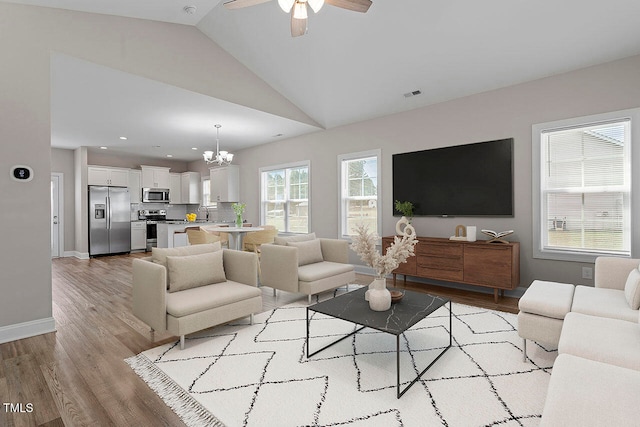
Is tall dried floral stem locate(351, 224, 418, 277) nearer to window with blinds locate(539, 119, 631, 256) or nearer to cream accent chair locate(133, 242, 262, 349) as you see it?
cream accent chair locate(133, 242, 262, 349)

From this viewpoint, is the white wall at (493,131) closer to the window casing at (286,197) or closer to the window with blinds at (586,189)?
the window with blinds at (586,189)

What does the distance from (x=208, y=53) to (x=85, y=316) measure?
3567 mm

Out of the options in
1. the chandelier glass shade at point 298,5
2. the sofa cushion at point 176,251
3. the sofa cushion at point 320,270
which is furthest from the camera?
the sofa cushion at point 320,270

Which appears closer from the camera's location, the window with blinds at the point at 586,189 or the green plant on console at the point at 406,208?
the window with blinds at the point at 586,189

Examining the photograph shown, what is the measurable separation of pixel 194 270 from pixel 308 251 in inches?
65.6

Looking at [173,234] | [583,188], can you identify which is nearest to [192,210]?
[173,234]

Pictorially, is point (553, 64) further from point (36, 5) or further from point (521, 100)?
point (36, 5)

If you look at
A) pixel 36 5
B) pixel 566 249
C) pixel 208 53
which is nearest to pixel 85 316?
pixel 36 5

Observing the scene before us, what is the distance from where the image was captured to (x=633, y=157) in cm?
347

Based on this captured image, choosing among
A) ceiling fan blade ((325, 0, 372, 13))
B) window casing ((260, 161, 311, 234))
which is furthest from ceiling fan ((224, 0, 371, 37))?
window casing ((260, 161, 311, 234))

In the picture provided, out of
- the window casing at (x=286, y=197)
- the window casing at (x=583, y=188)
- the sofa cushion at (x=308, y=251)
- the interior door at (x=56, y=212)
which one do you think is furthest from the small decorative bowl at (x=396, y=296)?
the interior door at (x=56, y=212)

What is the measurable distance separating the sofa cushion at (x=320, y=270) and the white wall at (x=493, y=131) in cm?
150

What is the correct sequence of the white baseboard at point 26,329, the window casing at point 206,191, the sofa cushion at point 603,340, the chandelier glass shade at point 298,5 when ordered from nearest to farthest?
the sofa cushion at point 603,340, the chandelier glass shade at point 298,5, the white baseboard at point 26,329, the window casing at point 206,191

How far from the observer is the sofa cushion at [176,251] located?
3059 millimetres
